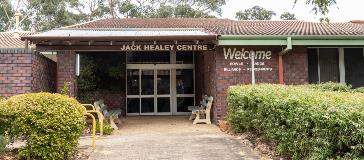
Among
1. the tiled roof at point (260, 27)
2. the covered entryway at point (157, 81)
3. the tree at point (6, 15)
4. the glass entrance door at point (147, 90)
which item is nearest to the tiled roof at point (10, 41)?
the tiled roof at point (260, 27)

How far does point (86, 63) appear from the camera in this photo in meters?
17.3

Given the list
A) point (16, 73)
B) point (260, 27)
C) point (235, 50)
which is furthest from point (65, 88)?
point (260, 27)

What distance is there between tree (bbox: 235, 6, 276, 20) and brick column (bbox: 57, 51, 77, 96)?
34715 mm

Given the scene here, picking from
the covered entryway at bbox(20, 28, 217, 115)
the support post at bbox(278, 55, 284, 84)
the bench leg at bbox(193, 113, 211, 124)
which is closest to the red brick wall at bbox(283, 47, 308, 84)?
the support post at bbox(278, 55, 284, 84)

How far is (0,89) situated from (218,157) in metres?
6.56

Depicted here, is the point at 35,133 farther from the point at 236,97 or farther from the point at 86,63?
the point at 86,63

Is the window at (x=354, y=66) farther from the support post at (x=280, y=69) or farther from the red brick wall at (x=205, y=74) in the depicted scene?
the red brick wall at (x=205, y=74)

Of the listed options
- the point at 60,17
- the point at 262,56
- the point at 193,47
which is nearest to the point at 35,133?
the point at 193,47

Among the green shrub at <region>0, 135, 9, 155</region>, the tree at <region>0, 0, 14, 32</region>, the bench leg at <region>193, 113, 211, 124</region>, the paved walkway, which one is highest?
the tree at <region>0, 0, 14, 32</region>

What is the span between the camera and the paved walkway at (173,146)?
807 centimetres

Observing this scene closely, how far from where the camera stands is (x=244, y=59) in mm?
13766

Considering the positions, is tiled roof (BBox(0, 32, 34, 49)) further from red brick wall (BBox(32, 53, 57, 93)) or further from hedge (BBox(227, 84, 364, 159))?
hedge (BBox(227, 84, 364, 159))

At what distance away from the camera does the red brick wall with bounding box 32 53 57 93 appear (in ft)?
39.6

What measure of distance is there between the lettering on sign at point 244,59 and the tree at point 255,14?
3340cm
